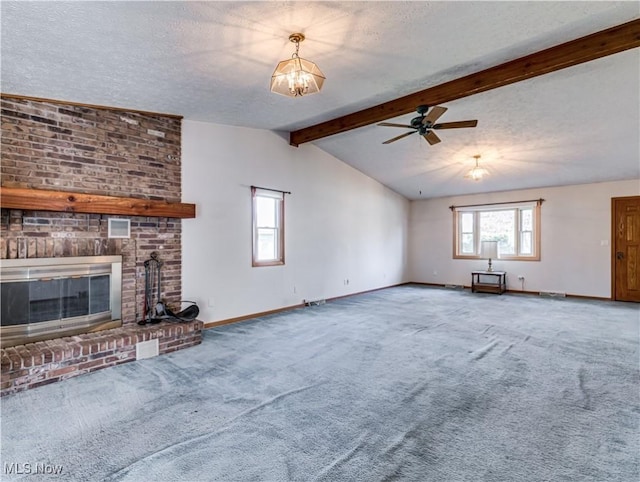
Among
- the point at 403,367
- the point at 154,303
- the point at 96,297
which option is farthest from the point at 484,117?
the point at 96,297

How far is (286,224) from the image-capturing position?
6168mm

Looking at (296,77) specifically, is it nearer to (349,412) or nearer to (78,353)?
(349,412)

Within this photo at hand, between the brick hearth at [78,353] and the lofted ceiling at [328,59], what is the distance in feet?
8.41

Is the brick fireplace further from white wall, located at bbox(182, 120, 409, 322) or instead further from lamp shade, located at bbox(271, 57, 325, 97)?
lamp shade, located at bbox(271, 57, 325, 97)

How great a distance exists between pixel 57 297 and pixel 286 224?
354cm

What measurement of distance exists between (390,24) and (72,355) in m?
4.22

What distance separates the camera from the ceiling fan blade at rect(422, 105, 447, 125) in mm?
3922

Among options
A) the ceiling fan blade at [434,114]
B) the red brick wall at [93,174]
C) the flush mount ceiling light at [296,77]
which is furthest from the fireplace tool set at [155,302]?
the ceiling fan blade at [434,114]

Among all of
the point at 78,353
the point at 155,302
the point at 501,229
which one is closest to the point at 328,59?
the point at 155,302

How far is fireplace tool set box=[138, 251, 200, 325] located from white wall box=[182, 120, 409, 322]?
0.38 metres

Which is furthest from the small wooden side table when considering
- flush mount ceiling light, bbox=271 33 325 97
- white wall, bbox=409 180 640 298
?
flush mount ceiling light, bbox=271 33 325 97

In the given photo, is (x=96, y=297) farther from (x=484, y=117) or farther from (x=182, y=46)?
(x=484, y=117)

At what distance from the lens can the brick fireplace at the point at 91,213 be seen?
3264 mm

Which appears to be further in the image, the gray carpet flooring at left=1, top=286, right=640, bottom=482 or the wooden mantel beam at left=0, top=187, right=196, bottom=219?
the wooden mantel beam at left=0, top=187, right=196, bottom=219
